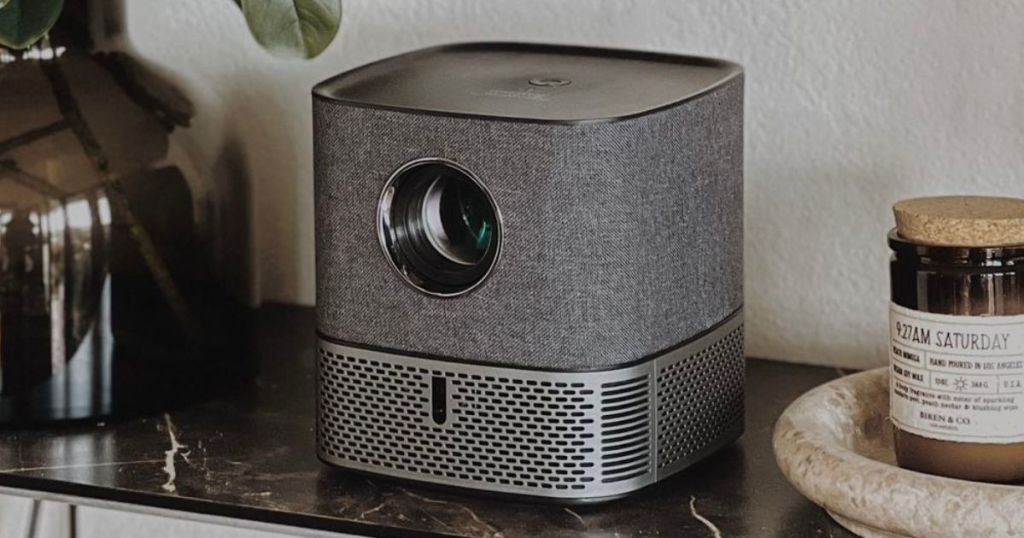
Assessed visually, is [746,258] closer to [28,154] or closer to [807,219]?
[807,219]

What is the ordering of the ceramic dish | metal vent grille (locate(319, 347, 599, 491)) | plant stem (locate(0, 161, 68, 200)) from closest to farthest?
the ceramic dish → metal vent grille (locate(319, 347, 599, 491)) → plant stem (locate(0, 161, 68, 200))

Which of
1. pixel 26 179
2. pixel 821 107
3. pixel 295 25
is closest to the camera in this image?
pixel 295 25

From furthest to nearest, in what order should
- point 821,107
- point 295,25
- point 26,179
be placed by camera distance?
point 821,107 < point 26,179 < point 295,25

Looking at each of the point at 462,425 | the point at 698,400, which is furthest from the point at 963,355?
the point at 462,425

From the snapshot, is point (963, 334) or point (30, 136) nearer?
point (963, 334)

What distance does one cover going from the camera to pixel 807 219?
1.19m

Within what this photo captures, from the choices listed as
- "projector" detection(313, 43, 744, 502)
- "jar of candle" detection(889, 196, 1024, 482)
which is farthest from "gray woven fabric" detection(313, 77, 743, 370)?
"jar of candle" detection(889, 196, 1024, 482)

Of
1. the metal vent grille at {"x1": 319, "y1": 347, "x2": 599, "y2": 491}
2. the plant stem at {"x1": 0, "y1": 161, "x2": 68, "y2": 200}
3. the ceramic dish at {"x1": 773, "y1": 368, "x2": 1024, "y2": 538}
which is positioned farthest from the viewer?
the plant stem at {"x1": 0, "y1": 161, "x2": 68, "y2": 200}

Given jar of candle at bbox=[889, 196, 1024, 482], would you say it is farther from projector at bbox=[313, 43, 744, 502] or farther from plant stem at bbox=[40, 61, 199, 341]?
plant stem at bbox=[40, 61, 199, 341]

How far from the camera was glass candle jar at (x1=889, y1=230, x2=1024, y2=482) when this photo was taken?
2.80ft

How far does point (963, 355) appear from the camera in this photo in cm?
86

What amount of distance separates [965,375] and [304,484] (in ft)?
1.29

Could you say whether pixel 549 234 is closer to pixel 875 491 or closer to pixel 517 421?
pixel 517 421

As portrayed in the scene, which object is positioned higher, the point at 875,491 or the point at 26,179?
the point at 26,179
